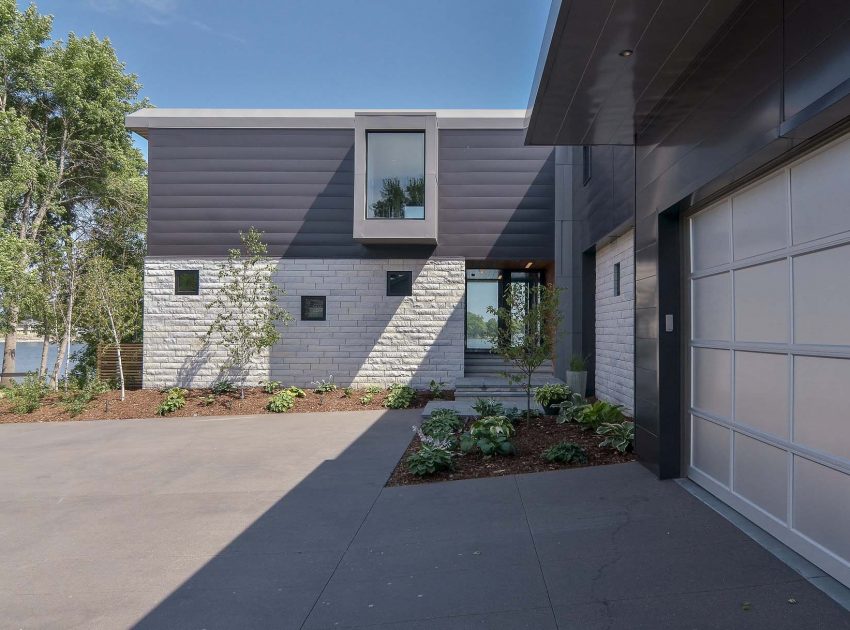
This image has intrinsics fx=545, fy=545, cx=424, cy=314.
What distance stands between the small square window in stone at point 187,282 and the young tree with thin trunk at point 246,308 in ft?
2.03

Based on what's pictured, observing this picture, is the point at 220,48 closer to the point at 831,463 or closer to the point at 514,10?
the point at 514,10

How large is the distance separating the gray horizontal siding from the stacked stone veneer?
1.31ft

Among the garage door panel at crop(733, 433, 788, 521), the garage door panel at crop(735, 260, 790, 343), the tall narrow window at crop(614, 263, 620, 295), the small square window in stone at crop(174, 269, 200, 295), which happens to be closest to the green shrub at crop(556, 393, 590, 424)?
Answer: the tall narrow window at crop(614, 263, 620, 295)

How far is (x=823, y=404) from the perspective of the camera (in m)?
3.27

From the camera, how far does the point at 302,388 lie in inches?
495

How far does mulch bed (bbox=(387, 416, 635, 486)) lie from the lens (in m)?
5.95

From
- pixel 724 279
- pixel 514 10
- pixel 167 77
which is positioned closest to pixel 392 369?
pixel 514 10

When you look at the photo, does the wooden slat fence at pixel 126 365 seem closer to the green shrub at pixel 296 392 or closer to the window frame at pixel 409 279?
the green shrub at pixel 296 392

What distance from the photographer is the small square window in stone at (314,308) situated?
1271cm

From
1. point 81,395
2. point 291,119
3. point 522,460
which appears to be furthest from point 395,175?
point 81,395

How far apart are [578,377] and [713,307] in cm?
568

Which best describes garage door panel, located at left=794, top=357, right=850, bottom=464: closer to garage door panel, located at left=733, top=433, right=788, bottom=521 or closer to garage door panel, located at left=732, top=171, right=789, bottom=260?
garage door panel, located at left=733, top=433, right=788, bottom=521

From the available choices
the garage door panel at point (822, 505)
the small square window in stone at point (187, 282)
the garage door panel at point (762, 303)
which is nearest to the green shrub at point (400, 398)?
the small square window in stone at point (187, 282)

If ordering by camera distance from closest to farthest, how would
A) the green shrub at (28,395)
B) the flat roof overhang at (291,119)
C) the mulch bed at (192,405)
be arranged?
the mulch bed at (192,405) < the green shrub at (28,395) < the flat roof overhang at (291,119)
